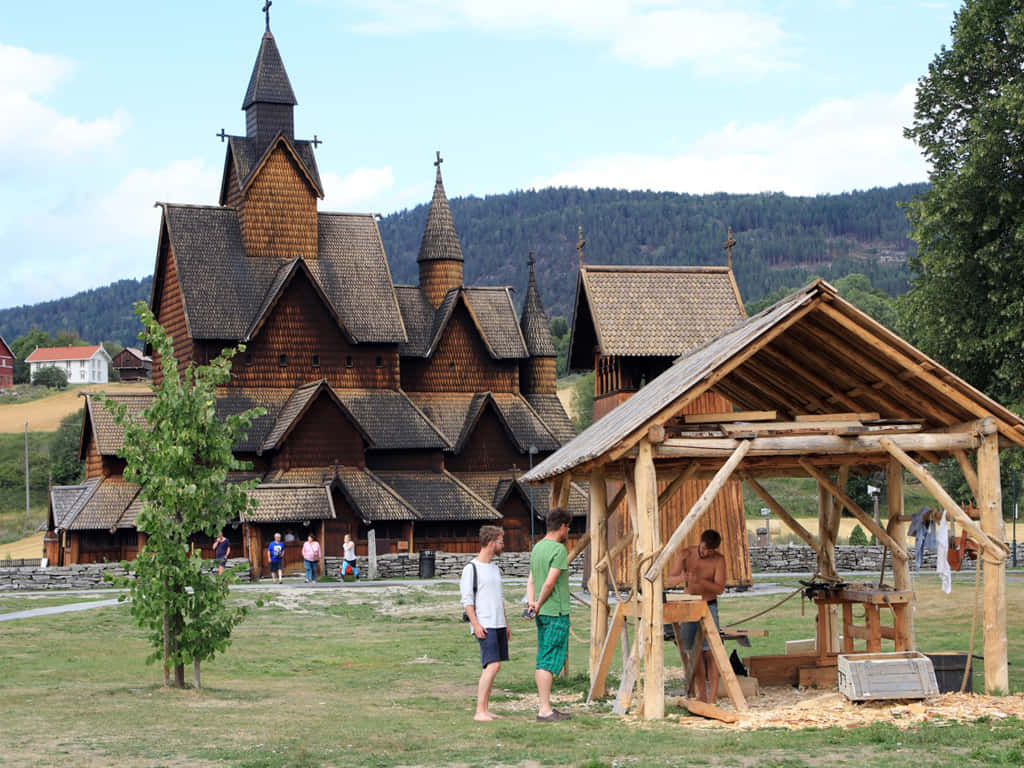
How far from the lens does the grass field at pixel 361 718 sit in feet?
41.1

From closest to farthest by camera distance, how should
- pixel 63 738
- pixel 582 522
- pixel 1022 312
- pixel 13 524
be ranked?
1. pixel 63 738
2. pixel 1022 312
3. pixel 582 522
4. pixel 13 524

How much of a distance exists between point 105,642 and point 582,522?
105 ft

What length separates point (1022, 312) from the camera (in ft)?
108

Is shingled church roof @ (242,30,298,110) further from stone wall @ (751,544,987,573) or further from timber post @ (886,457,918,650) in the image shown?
timber post @ (886,457,918,650)

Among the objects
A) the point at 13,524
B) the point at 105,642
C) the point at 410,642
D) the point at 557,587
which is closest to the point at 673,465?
Answer: the point at 557,587

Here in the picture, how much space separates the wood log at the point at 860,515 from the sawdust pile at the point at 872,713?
2650 mm

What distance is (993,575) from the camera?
1656cm

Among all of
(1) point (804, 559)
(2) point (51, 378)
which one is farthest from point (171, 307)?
(2) point (51, 378)

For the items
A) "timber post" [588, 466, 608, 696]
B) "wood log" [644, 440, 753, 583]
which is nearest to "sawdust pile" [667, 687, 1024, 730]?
"wood log" [644, 440, 753, 583]

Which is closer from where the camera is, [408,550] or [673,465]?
[673,465]

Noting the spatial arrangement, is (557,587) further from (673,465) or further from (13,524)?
(13,524)

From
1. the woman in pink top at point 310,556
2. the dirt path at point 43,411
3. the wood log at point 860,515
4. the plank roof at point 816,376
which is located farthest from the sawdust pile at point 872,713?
the dirt path at point 43,411

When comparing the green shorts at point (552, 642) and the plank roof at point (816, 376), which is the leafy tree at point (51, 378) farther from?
the green shorts at point (552, 642)

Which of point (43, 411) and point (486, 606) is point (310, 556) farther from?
point (43, 411)
